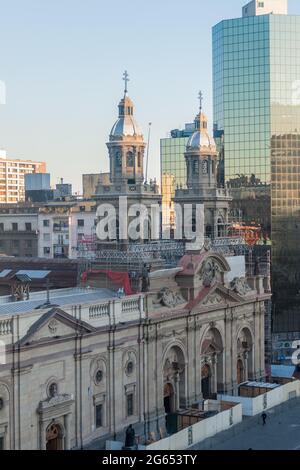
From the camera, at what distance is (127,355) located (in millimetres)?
55625

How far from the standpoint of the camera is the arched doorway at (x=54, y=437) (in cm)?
4928

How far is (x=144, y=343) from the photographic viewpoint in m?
57.0

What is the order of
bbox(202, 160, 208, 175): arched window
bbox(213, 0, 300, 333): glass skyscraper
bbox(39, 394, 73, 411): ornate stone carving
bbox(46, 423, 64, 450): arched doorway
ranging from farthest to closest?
bbox(213, 0, 300, 333): glass skyscraper < bbox(202, 160, 208, 175): arched window < bbox(46, 423, 64, 450): arched doorway < bbox(39, 394, 73, 411): ornate stone carving

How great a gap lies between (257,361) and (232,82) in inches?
1525

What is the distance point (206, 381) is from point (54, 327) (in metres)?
20.1

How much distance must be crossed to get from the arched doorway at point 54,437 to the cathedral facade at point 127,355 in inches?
2.3

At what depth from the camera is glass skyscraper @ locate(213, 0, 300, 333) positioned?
96.9m

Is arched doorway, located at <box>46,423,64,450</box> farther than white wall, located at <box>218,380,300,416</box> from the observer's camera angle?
No

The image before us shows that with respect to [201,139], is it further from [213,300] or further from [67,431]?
[67,431]

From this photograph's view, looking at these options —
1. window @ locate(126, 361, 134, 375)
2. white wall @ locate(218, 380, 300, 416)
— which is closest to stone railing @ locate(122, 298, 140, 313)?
window @ locate(126, 361, 134, 375)

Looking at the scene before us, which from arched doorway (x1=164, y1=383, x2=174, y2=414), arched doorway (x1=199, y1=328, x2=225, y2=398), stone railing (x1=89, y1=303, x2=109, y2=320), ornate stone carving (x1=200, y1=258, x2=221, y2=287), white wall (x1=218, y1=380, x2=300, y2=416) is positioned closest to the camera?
stone railing (x1=89, y1=303, x2=109, y2=320)

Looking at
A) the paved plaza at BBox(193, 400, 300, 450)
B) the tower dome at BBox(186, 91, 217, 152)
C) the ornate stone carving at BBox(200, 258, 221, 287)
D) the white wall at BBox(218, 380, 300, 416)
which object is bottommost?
the paved plaza at BBox(193, 400, 300, 450)

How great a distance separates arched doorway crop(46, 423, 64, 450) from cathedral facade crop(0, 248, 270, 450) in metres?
0.06

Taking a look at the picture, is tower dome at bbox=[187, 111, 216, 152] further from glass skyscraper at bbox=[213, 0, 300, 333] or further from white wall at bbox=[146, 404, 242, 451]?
white wall at bbox=[146, 404, 242, 451]
